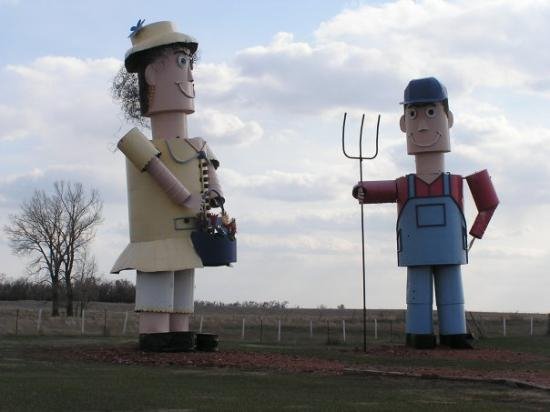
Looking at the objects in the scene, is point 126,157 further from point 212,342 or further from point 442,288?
point 442,288

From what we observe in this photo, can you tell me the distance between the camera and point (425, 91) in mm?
20922

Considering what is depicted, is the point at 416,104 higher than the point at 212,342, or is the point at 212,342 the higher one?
the point at 416,104

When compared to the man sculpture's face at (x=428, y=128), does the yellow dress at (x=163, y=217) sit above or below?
below

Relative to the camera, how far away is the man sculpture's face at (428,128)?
20.9 m

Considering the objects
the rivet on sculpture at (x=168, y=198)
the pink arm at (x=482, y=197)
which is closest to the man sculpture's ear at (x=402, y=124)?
the pink arm at (x=482, y=197)

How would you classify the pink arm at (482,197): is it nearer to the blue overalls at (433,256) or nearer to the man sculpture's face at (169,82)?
the blue overalls at (433,256)

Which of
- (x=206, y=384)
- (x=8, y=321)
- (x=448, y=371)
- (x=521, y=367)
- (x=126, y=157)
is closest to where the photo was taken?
(x=206, y=384)

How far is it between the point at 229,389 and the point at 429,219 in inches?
379

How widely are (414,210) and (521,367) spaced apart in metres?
5.03

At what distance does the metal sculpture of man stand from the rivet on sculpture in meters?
4.25

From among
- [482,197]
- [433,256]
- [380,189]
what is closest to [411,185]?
[380,189]

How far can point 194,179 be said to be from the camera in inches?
727

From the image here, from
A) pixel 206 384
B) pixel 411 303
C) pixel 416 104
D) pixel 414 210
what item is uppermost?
pixel 416 104

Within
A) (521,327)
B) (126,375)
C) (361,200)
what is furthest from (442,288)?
(521,327)
